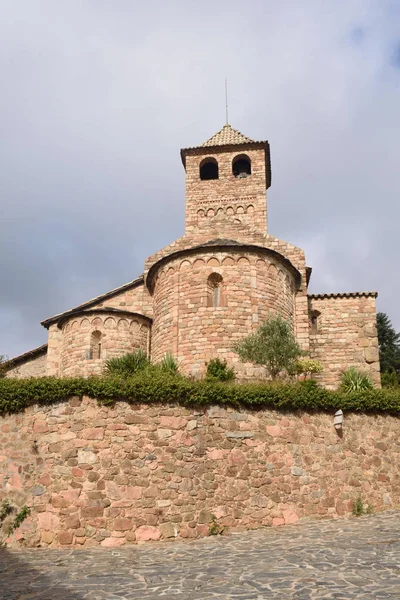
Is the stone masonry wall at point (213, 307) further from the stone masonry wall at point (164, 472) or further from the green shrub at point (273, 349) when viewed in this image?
the stone masonry wall at point (164, 472)

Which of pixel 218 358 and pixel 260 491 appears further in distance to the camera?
pixel 218 358

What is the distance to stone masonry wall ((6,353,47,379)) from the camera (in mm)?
27906

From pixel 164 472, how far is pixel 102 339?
10527 millimetres

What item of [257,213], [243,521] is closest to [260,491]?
[243,521]

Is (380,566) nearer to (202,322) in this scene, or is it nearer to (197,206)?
(202,322)

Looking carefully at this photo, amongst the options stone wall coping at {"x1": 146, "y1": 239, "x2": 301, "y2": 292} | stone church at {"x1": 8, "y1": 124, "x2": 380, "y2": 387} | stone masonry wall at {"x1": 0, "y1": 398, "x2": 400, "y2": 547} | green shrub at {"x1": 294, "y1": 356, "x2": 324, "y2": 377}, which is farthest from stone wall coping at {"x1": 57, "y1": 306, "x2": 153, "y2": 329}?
stone masonry wall at {"x1": 0, "y1": 398, "x2": 400, "y2": 547}

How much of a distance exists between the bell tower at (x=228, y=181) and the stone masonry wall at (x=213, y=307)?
987cm

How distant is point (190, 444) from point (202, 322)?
25.7ft

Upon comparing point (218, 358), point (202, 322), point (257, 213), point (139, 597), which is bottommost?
point (139, 597)

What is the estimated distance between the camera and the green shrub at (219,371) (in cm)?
1850

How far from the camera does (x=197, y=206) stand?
33438 millimetres

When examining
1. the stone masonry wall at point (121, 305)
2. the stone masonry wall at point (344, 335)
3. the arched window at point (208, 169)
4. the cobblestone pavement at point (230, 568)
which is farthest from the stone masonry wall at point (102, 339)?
the arched window at point (208, 169)

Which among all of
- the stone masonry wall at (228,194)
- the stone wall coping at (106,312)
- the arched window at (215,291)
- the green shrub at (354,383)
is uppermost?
the stone masonry wall at (228,194)

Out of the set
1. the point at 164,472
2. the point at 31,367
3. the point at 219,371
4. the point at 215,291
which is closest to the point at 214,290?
the point at 215,291
